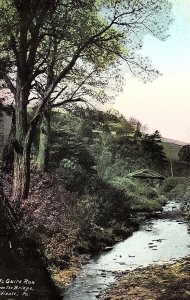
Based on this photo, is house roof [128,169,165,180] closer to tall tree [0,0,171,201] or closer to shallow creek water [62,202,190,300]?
shallow creek water [62,202,190,300]

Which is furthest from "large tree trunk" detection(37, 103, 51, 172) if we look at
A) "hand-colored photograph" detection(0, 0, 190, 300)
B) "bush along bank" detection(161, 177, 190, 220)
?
"bush along bank" detection(161, 177, 190, 220)

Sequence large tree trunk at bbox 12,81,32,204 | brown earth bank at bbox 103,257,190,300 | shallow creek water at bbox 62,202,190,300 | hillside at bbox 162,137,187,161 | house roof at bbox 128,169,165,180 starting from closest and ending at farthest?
1. brown earth bank at bbox 103,257,190,300
2. shallow creek water at bbox 62,202,190,300
3. large tree trunk at bbox 12,81,32,204
4. hillside at bbox 162,137,187,161
5. house roof at bbox 128,169,165,180

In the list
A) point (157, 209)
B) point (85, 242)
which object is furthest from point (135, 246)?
point (157, 209)

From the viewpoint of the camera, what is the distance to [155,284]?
10172mm

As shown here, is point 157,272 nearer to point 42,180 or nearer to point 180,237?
point 180,237

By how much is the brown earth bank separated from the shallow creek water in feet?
1.46

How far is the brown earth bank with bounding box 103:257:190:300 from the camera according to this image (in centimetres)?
917

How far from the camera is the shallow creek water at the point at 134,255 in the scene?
1041 centimetres

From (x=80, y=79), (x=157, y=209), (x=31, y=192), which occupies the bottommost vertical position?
(x=157, y=209)

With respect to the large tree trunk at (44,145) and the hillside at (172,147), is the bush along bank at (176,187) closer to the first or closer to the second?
the hillside at (172,147)

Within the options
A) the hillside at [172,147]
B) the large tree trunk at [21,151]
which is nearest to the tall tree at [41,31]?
the large tree trunk at [21,151]

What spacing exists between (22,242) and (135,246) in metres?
7.38

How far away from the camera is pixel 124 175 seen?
1260 inches

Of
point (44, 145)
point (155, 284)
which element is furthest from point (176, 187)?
point (155, 284)
